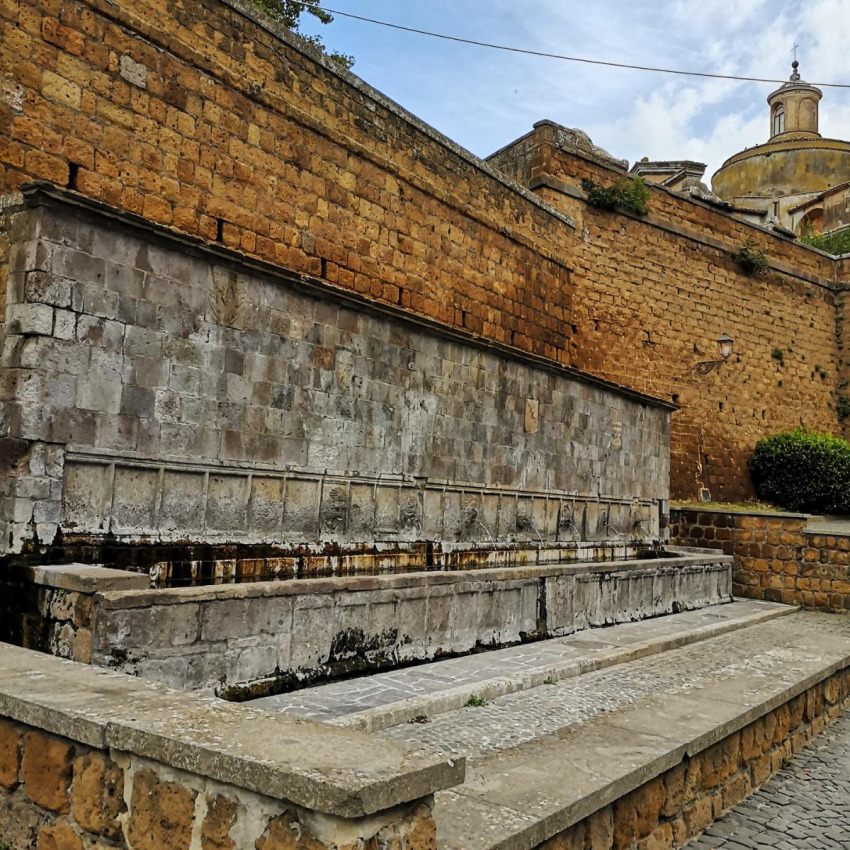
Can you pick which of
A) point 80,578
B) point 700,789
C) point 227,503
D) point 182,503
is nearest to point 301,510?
point 227,503

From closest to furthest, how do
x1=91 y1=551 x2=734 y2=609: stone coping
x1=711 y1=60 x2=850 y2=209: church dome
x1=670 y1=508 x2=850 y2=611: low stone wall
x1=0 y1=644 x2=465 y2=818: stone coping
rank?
1. x1=0 y1=644 x2=465 y2=818: stone coping
2. x1=91 y1=551 x2=734 y2=609: stone coping
3. x1=670 y1=508 x2=850 y2=611: low stone wall
4. x1=711 y1=60 x2=850 y2=209: church dome

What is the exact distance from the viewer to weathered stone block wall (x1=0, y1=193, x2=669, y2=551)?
Answer: 4.79 metres

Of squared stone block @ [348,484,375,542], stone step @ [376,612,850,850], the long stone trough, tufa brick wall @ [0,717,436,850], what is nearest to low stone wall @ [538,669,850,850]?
stone step @ [376,612,850,850]

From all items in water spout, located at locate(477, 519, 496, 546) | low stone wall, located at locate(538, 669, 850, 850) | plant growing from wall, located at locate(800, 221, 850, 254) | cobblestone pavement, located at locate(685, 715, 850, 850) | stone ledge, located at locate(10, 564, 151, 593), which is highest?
plant growing from wall, located at locate(800, 221, 850, 254)

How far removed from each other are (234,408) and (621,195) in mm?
12334

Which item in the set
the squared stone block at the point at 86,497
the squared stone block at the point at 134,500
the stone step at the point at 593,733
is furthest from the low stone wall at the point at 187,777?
the squared stone block at the point at 134,500

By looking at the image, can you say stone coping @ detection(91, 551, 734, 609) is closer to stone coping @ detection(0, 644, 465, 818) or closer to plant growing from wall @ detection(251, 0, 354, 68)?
stone coping @ detection(0, 644, 465, 818)

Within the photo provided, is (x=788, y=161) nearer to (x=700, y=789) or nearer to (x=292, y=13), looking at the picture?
(x=292, y=13)

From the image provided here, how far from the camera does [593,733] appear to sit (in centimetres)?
422

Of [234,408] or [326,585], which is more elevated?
[234,408]

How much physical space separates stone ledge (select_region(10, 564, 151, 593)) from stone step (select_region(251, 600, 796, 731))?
1.03 metres

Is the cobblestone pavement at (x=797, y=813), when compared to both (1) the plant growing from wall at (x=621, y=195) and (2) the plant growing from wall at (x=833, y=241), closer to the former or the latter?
(1) the plant growing from wall at (x=621, y=195)

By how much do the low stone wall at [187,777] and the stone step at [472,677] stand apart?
1.92 m

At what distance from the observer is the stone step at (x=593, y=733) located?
3.01 meters
